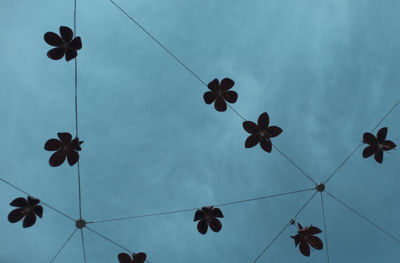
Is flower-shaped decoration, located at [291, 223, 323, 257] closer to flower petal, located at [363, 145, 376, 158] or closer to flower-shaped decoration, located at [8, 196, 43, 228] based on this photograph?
flower petal, located at [363, 145, 376, 158]

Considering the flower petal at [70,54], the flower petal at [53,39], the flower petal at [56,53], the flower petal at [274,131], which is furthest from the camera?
the flower petal at [274,131]

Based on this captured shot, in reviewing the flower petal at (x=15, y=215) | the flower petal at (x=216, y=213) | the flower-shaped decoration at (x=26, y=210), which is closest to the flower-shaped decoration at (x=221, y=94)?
the flower petal at (x=216, y=213)

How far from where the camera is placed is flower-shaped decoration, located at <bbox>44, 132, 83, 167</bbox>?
949 cm

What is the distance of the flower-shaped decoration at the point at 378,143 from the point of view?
10180 millimetres

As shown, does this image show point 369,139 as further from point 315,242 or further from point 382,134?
point 315,242

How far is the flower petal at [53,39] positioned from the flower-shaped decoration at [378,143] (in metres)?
7.88

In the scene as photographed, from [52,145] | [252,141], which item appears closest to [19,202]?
[52,145]

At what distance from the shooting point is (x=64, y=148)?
9602 mm

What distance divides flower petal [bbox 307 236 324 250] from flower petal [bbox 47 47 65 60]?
7.59m

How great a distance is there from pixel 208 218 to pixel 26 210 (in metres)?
4.47

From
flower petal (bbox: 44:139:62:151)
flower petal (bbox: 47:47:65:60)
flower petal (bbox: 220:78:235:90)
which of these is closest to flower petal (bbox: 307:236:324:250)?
flower petal (bbox: 220:78:235:90)

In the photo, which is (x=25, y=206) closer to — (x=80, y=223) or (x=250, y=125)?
(x=80, y=223)

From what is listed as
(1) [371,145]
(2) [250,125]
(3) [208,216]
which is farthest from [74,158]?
(1) [371,145]

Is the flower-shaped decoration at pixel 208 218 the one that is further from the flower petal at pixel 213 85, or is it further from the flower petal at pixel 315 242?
the flower petal at pixel 213 85
